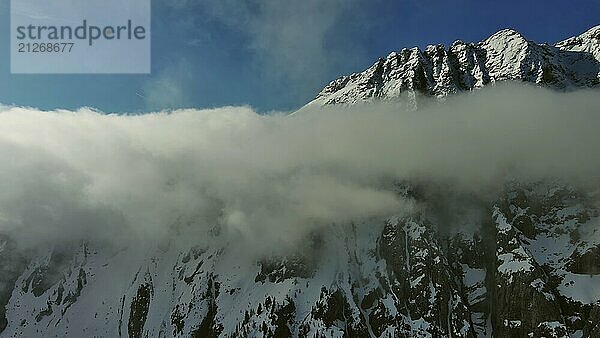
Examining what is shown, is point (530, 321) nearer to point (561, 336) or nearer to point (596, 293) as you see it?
point (561, 336)

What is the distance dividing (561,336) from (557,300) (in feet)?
45.7

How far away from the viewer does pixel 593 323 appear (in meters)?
189

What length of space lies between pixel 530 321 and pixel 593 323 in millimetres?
19739

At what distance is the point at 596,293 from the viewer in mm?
195625

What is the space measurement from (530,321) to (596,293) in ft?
78.8

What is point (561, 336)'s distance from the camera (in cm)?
19025

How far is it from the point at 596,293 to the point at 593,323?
457 inches

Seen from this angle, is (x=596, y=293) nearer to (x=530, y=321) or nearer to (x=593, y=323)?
(x=593, y=323)

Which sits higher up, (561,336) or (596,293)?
(596,293)

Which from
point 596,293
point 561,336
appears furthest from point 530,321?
point 596,293

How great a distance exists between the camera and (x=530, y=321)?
199125 millimetres

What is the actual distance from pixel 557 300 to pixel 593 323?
13.8 m

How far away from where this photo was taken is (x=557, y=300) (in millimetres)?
199625

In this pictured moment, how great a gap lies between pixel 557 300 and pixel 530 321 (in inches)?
476
